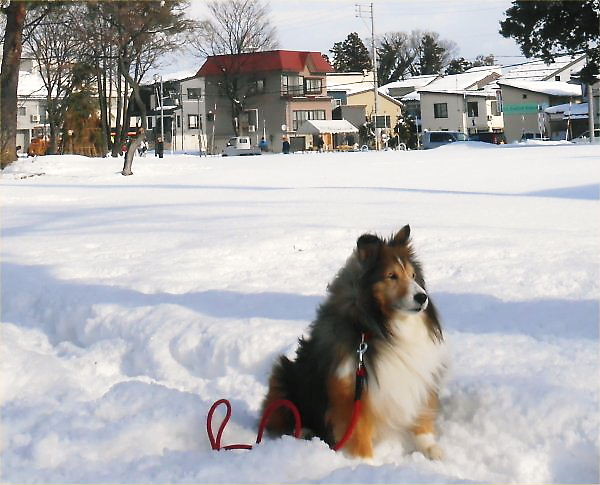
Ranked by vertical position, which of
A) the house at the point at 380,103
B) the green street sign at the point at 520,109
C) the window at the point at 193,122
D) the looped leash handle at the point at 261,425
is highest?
the house at the point at 380,103

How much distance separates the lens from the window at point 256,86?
7324cm

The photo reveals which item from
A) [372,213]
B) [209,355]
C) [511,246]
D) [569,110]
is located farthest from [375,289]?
[569,110]

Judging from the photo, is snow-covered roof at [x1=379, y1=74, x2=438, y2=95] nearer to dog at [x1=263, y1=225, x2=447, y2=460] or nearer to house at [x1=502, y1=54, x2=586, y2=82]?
house at [x1=502, y1=54, x2=586, y2=82]

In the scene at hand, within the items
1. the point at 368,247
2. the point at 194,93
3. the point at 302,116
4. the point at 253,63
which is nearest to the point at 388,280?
the point at 368,247

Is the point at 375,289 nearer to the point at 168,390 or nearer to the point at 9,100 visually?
the point at 168,390

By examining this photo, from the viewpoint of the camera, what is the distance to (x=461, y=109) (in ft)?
253

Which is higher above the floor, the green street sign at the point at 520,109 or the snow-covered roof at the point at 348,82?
the snow-covered roof at the point at 348,82

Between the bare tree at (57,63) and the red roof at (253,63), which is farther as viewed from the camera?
the red roof at (253,63)

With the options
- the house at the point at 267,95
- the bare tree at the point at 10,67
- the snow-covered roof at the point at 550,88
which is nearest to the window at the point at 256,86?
the house at the point at 267,95

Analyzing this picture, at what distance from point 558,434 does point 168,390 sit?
2.14 metres

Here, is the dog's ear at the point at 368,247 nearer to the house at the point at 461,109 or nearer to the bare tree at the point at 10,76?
the bare tree at the point at 10,76

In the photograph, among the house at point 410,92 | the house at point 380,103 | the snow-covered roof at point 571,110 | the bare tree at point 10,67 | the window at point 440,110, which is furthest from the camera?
the house at point 410,92

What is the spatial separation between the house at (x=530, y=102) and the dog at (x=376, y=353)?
6289cm

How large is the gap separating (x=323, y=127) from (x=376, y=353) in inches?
2769
